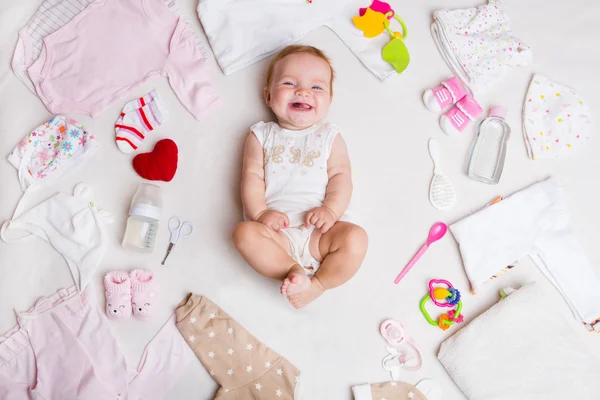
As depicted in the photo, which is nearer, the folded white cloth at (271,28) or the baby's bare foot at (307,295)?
the baby's bare foot at (307,295)

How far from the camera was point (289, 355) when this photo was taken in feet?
5.15

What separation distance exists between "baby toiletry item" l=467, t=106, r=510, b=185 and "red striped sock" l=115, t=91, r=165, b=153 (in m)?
0.99

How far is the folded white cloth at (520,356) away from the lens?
155 centimetres

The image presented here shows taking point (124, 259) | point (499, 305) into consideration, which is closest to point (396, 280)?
point (499, 305)

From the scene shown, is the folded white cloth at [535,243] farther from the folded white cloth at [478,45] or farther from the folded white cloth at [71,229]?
the folded white cloth at [71,229]

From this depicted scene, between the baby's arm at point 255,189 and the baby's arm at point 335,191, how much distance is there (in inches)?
3.6

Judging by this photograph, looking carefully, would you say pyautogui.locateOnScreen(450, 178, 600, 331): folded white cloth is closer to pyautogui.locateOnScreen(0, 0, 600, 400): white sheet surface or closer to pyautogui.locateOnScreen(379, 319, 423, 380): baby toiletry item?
pyautogui.locateOnScreen(0, 0, 600, 400): white sheet surface

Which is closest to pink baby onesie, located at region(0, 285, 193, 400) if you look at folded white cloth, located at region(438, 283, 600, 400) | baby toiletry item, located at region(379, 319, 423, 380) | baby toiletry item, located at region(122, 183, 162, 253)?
baby toiletry item, located at region(122, 183, 162, 253)

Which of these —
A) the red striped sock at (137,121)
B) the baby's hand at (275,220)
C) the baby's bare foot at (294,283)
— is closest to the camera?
the baby's bare foot at (294,283)

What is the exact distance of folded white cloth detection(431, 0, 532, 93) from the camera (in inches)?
70.1

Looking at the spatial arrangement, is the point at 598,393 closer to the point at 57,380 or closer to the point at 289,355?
the point at 289,355

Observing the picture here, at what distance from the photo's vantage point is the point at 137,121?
171 centimetres

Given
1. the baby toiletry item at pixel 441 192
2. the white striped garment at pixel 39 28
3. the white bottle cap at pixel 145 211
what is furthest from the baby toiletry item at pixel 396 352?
the white striped garment at pixel 39 28

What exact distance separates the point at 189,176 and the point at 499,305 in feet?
3.29
